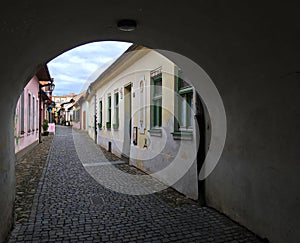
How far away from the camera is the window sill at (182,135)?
566 centimetres

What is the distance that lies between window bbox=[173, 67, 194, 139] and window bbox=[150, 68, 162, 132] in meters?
1.06

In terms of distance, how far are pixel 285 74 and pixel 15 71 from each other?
2941 mm

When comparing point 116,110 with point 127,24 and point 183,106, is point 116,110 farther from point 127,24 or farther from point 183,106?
point 127,24

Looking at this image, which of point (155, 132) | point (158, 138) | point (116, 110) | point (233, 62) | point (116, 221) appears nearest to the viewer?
point (233, 62)

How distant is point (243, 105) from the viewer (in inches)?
159

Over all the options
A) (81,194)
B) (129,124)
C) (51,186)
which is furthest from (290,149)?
(129,124)

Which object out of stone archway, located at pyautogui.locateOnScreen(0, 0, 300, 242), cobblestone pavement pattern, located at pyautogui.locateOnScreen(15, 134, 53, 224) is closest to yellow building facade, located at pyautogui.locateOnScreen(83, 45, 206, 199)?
stone archway, located at pyautogui.locateOnScreen(0, 0, 300, 242)

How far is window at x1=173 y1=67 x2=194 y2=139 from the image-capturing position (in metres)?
5.91

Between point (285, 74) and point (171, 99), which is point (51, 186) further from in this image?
point (285, 74)

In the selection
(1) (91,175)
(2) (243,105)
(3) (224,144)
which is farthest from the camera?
(1) (91,175)

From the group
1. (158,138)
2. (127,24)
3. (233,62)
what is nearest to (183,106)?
(158,138)

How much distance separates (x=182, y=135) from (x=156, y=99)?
201cm

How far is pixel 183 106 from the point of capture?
6223 millimetres

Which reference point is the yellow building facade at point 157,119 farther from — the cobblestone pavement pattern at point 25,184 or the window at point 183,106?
Result: the cobblestone pavement pattern at point 25,184
